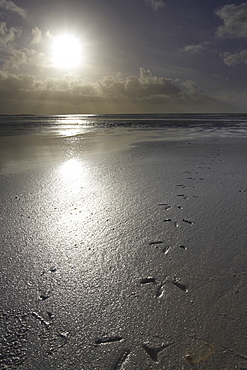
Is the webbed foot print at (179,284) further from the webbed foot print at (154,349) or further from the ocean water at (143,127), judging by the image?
the ocean water at (143,127)

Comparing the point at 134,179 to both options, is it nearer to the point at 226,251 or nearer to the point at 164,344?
the point at 226,251

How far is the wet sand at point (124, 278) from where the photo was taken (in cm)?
182

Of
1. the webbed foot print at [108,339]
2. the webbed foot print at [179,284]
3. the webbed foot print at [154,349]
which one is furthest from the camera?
the webbed foot print at [179,284]

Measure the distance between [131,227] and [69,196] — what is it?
180 centimetres

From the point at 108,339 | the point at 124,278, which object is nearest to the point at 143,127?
the point at 124,278

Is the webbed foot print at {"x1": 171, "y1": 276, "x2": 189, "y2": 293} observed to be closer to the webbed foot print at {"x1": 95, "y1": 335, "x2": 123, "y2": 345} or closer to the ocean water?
the webbed foot print at {"x1": 95, "y1": 335, "x2": 123, "y2": 345}

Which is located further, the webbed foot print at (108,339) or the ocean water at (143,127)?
the ocean water at (143,127)

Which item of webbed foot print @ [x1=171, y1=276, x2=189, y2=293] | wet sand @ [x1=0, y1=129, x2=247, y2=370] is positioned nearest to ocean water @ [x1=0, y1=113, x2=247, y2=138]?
wet sand @ [x1=0, y1=129, x2=247, y2=370]

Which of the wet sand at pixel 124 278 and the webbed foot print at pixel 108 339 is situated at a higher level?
the wet sand at pixel 124 278

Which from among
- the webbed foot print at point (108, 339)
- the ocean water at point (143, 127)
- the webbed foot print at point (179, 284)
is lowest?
the webbed foot print at point (108, 339)

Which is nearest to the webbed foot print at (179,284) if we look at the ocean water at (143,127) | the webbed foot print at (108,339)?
the webbed foot print at (108,339)

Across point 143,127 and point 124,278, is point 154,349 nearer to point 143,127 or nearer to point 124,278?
point 124,278

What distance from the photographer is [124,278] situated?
8.51 ft

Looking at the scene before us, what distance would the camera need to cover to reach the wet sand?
5.97 ft
